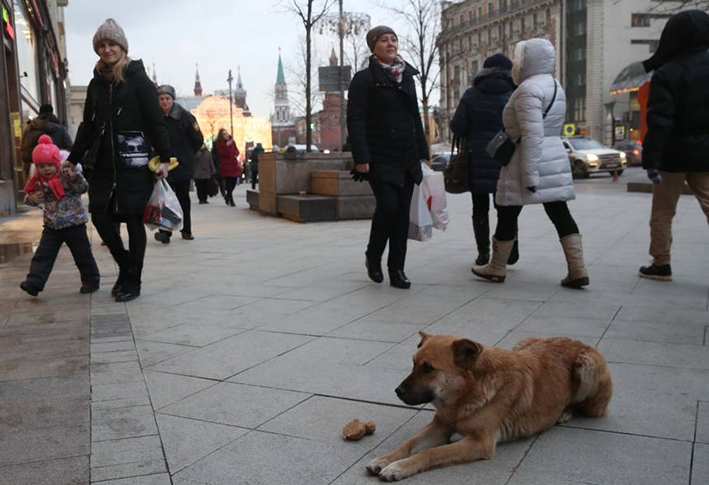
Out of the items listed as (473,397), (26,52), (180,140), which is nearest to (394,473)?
(473,397)

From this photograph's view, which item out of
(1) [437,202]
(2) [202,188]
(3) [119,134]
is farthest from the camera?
(2) [202,188]

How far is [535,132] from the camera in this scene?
603 cm

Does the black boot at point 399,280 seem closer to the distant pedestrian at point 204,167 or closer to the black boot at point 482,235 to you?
the black boot at point 482,235

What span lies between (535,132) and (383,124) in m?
1.25

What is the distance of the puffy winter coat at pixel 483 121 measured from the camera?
7316 mm

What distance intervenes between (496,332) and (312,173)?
10.1 meters

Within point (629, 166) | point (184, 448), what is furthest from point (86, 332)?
point (629, 166)

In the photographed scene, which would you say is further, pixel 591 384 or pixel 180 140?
pixel 180 140

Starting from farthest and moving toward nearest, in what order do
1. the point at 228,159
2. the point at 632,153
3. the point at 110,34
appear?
the point at 632,153 → the point at 228,159 → the point at 110,34

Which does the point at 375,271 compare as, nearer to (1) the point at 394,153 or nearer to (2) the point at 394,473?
(1) the point at 394,153

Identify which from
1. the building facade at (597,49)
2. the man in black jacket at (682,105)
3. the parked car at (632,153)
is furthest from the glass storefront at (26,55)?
the building facade at (597,49)

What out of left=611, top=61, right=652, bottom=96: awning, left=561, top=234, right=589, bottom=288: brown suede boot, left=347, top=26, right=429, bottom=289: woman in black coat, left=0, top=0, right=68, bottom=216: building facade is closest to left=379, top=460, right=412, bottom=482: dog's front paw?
left=347, top=26, right=429, bottom=289: woman in black coat

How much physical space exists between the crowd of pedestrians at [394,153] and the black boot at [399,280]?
0.04ft

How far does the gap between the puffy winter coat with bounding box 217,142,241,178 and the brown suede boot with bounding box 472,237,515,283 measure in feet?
42.5
